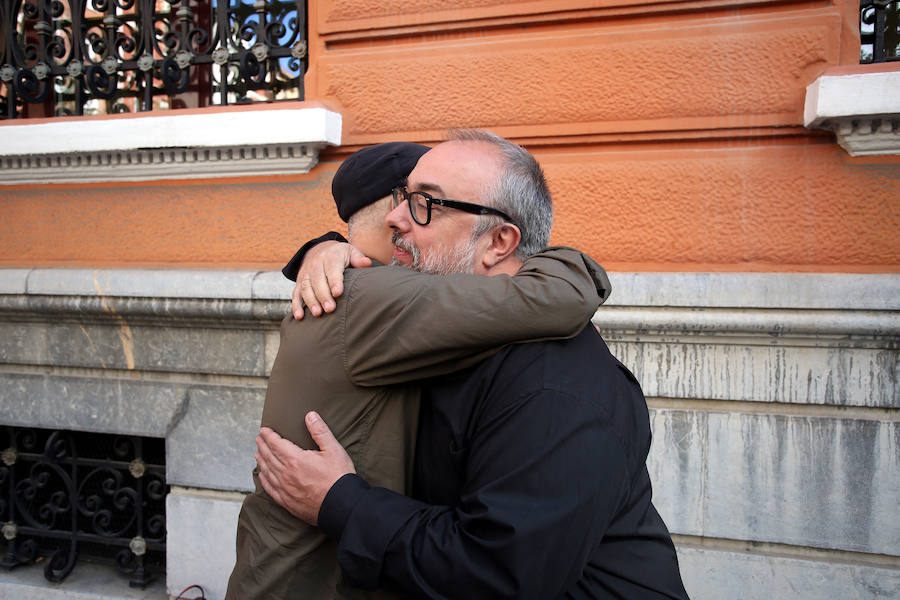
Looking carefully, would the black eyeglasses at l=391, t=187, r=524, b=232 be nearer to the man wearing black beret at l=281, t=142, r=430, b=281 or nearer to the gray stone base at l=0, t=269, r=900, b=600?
the man wearing black beret at l=281, t=142, r=430, b=281

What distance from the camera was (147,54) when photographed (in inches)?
130

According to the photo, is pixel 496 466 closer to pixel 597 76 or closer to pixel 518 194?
pixel 518 194

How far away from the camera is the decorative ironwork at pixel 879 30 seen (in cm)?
254

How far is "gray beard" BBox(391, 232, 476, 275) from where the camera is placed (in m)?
1.51

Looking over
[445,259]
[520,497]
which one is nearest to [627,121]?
[445,259]

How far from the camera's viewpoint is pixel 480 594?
44.4 inches

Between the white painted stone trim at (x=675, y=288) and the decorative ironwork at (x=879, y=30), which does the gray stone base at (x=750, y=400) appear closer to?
the white painted stone trim at (x=675, y=288)

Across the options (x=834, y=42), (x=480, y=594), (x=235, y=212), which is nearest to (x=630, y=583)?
(x=480, y=594)

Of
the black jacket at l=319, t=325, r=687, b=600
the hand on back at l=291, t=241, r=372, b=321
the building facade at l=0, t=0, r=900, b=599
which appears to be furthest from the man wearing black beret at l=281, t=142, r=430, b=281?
the building facade at l=0, t=0, r=900, b=599

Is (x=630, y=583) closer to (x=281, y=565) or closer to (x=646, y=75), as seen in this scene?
(x=281, y=565)

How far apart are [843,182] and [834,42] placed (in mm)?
555

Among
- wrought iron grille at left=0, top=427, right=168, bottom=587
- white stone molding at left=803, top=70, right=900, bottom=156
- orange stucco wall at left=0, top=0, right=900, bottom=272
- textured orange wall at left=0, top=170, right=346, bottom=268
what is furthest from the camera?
wrought iron grille at left=0, top=427, right=168, bottom=587

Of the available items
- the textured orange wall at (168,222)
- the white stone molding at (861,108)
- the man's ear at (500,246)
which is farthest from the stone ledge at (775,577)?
the textured orange wall at (168,222)

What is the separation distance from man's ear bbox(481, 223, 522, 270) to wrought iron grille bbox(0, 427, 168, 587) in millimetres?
2627
